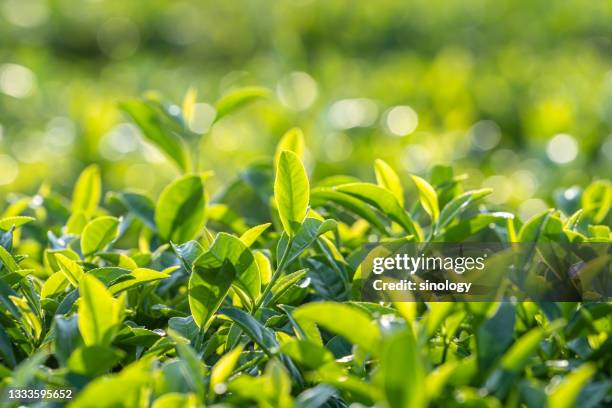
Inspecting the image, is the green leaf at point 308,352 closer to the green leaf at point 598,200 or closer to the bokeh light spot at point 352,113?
the green leaf at point 598,200

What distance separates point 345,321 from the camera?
1.22 metres

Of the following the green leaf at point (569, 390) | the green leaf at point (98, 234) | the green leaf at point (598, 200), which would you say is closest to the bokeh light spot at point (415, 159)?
the green leaf at point (598, 200)

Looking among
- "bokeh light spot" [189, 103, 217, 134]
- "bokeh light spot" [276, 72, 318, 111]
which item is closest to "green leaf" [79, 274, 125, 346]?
"bokeh light spot" [189, 103, 217, 134]

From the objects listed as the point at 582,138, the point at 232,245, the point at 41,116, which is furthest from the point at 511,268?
the point at 41,116

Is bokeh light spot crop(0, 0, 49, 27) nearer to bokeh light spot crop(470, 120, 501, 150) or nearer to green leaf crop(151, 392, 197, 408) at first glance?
bokeh light spot crop(470, 120, 501, 150)

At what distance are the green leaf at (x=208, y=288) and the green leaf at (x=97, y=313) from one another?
0.53ft

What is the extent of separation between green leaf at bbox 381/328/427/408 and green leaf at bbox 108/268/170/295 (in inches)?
20.3

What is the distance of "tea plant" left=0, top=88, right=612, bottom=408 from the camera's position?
47.5 inches

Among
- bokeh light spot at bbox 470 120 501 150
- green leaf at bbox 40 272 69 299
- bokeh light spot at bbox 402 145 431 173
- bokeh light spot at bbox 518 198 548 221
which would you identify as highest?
green leaf at bbox 40 272 69 299

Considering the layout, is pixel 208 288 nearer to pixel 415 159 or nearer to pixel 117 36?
pixel 415 159

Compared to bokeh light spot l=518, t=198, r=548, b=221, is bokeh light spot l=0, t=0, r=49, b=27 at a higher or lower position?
higher

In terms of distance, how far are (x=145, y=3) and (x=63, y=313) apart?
22.7ft

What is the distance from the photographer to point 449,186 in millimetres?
1946

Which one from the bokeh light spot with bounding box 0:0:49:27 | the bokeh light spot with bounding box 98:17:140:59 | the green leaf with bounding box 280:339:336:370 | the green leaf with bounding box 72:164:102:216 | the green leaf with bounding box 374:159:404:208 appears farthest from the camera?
the bokeh light spot with bounding box 98:17:140:59
